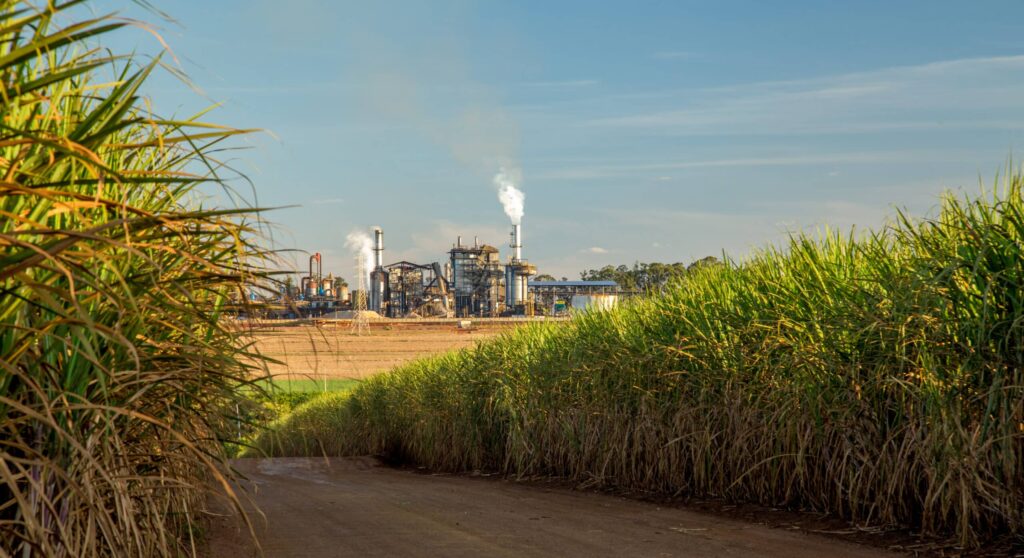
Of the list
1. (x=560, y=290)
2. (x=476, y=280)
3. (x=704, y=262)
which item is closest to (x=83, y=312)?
(x=704, y=262)

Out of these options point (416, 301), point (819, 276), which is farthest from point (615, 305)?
point (416, 301)

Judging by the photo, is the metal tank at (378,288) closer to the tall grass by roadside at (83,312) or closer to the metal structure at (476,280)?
the metal structure at (476,280)

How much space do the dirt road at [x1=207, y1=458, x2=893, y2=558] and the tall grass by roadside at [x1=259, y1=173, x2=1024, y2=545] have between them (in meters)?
0.63

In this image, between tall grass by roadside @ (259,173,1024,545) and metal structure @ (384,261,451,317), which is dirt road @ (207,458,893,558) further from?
metal structure @ (384,261,451,317)

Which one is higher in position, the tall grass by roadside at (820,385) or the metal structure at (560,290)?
the metal structure at (560,290)

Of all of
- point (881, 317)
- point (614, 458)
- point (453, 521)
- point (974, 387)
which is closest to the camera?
point (974, 387)

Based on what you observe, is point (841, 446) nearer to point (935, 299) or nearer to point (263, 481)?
point (935, 299)

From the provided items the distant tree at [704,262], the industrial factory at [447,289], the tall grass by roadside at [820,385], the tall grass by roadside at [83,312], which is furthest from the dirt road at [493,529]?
the industrial factory at [447,289]

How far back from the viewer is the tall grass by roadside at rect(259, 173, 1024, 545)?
594cm

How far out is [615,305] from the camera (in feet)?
40.3

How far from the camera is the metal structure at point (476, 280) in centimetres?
7581

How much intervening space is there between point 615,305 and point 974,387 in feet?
21.2

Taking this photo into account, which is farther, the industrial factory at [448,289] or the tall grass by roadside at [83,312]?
the industrial factory at [448,289]

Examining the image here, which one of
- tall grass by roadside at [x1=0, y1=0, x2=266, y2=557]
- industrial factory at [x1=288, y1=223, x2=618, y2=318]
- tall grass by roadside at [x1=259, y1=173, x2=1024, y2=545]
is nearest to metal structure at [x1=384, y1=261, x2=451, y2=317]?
industrial factory at [x1=288, y1=223, x2=618, y2=318]
